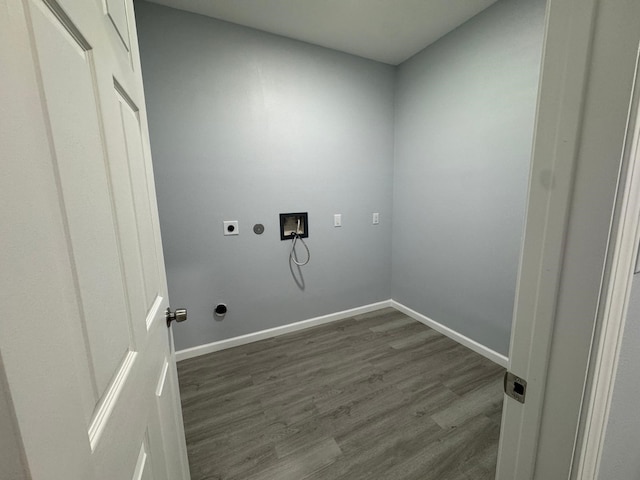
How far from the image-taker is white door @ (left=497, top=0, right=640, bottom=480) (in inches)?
16.1

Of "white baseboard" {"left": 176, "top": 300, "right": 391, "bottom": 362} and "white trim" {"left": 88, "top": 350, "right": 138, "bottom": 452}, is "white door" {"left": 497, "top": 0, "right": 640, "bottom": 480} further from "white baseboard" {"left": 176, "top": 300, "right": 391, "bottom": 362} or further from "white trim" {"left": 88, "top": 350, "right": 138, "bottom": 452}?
"white baseboard" {"left": 176, "top": 300, "right": 391, "bottom": 362}

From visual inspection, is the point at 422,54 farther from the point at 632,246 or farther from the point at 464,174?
the point at 632,246

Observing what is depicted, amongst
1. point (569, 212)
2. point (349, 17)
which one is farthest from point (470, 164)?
point (569, 212)

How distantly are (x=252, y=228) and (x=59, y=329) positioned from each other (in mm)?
1995

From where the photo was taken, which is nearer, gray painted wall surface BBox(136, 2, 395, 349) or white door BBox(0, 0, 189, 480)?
white door BBox(0, 0, 189, 480)

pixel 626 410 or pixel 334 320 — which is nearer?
pixel 626 410

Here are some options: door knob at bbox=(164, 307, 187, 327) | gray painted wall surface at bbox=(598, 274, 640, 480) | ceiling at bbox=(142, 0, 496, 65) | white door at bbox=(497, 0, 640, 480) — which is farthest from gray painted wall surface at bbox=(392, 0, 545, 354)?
door knob at bbox=(164, 307, 187, 327)

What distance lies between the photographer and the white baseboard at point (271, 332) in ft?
7.16

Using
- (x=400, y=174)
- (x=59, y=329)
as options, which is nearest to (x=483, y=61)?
(x=400, y=174)

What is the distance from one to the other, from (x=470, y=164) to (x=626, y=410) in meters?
1.83

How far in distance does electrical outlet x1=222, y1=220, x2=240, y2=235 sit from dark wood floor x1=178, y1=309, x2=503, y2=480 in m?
1.03

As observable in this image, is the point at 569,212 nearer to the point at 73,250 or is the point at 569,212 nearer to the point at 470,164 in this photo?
the point at 73,250

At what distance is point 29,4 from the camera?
28 cm

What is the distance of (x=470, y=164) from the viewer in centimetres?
207
